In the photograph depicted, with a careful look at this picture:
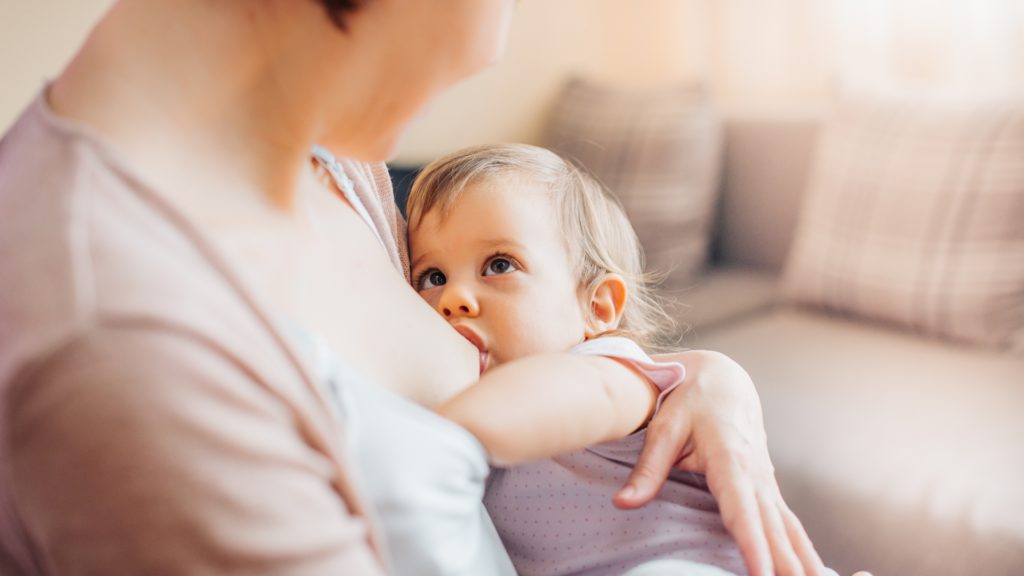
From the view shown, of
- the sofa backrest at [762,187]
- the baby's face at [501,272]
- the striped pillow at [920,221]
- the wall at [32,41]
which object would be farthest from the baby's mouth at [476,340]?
the sofa backrest at [762,187]

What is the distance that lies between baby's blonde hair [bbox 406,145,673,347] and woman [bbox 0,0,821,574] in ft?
1.13

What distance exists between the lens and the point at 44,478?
1.55 ft

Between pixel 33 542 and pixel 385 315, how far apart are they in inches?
12.4

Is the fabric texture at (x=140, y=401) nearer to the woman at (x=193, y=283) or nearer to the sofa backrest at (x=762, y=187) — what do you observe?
the woman at (x=193, y=283)

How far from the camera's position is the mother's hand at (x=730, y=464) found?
2.56ft

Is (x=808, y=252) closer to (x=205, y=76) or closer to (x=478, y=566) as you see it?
(x=478, y=566)

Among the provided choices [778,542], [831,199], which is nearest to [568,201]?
[778,542]

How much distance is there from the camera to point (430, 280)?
104cm

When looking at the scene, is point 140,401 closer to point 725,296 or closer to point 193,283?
point 193,283

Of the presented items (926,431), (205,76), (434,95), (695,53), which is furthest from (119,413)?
(695,53)

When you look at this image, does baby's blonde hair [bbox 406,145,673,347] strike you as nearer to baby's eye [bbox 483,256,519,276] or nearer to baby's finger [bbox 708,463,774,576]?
baby's eye [bbox 483,256,519,276]

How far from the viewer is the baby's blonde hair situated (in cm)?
107

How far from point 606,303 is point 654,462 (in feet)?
1.03

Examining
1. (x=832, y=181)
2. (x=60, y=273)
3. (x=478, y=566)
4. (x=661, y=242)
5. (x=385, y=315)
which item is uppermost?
(x=60, y=273)
